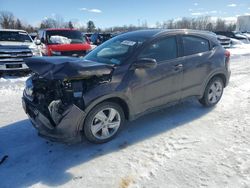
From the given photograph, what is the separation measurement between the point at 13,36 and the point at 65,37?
2.20m

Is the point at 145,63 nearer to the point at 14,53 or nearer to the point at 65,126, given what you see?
the point at 65,126

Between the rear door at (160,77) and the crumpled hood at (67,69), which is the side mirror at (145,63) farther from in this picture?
the crumpled hood at (67,69)

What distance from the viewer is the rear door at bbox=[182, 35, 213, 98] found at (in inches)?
199

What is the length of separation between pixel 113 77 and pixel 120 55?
2.04ft

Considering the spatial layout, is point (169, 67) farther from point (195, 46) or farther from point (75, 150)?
point (75, 150)

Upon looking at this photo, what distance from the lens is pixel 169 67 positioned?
471 centimetres

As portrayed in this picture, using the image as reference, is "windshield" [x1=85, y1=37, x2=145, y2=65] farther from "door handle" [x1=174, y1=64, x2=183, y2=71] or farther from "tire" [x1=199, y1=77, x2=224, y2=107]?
"tire" [x1=199, y1=77, x2=224, y2=107]

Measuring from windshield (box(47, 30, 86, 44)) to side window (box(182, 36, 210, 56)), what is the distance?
7479 millimetres

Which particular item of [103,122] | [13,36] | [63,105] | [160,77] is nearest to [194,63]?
[160,77]

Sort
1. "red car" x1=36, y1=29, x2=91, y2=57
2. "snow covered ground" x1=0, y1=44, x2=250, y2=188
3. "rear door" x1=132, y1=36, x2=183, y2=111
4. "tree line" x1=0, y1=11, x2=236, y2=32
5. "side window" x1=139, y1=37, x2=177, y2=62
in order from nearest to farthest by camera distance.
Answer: "snow covered ground" x1=0, y1=44, x2=250, y2=188
"rear door" x1=132, y1=36, x2=183, y2=111
"side window" x1=139, y1=37, x2=177, y2=62
"red car" x1=36, y1=29, x2=91, y2=57
"tree line" x1=0, y1=11, x2=236, y2=32

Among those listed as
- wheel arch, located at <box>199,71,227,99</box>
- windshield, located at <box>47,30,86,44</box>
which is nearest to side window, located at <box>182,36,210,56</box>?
wheel arch, located at <box>199,71,227,99</box>

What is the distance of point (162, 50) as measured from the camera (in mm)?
4750

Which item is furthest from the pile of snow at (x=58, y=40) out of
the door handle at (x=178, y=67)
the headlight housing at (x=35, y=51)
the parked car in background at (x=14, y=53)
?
the door handle at (x=178, y=67)

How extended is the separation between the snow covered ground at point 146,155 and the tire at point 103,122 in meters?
0.15
